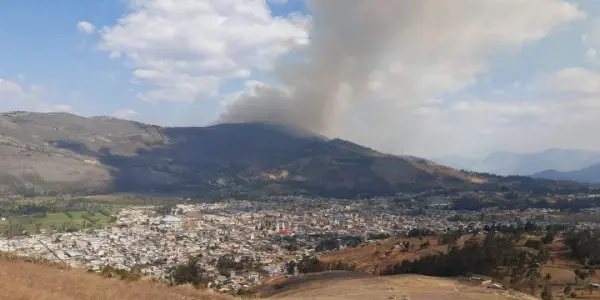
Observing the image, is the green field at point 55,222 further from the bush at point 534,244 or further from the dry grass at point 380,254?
the bush at point 534,244

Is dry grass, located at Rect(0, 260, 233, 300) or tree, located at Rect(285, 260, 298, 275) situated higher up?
dry grass, located at Rect(0, 260, 233, 300)

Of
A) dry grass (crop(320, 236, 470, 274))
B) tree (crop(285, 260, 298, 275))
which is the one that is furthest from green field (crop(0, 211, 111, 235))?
dry grass (crop(320, 236, 470, 274))

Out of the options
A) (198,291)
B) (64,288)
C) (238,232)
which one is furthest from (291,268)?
(238,232)

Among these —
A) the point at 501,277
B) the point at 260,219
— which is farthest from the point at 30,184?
the point at 501,277

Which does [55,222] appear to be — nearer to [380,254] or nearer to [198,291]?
[380,254]

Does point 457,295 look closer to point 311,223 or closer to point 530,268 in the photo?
point 530,268

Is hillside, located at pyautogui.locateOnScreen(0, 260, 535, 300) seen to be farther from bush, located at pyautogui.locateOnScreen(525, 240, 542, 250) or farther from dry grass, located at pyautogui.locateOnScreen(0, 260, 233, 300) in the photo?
bush, located at pyautogui.locateOnScreen(525, 240, 542, 250)
